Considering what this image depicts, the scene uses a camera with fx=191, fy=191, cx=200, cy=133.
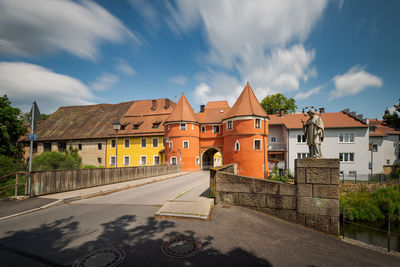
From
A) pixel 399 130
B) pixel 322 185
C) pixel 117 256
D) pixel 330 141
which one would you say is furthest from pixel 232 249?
pixel 399 130

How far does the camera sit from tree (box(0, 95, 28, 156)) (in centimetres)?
2533

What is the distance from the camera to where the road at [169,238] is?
3.97 metres

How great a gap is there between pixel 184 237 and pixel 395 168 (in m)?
41.8

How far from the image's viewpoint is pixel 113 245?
442 cm

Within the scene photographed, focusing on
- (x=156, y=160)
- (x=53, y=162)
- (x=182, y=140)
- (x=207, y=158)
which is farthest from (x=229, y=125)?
(x=53, y=162)

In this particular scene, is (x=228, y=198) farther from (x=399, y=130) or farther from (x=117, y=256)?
(x=399, y=130)

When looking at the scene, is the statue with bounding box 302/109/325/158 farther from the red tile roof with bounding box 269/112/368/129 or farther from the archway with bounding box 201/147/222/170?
the archway with bounding box 201/147/222/170

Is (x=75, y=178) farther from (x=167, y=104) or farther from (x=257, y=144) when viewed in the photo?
(x=167, y=104)

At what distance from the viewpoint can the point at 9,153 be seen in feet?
87.8

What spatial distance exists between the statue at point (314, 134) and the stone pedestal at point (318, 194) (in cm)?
45

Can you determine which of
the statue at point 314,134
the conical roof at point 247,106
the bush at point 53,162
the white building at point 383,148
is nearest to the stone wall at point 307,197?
the statue at point 314,134

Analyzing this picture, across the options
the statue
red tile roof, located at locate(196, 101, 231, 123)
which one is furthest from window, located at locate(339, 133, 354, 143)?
the statue

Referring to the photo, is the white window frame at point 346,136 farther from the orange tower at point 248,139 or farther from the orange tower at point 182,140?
the orange tower at point 182,140

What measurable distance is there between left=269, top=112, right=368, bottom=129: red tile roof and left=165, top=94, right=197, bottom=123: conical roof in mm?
14045
